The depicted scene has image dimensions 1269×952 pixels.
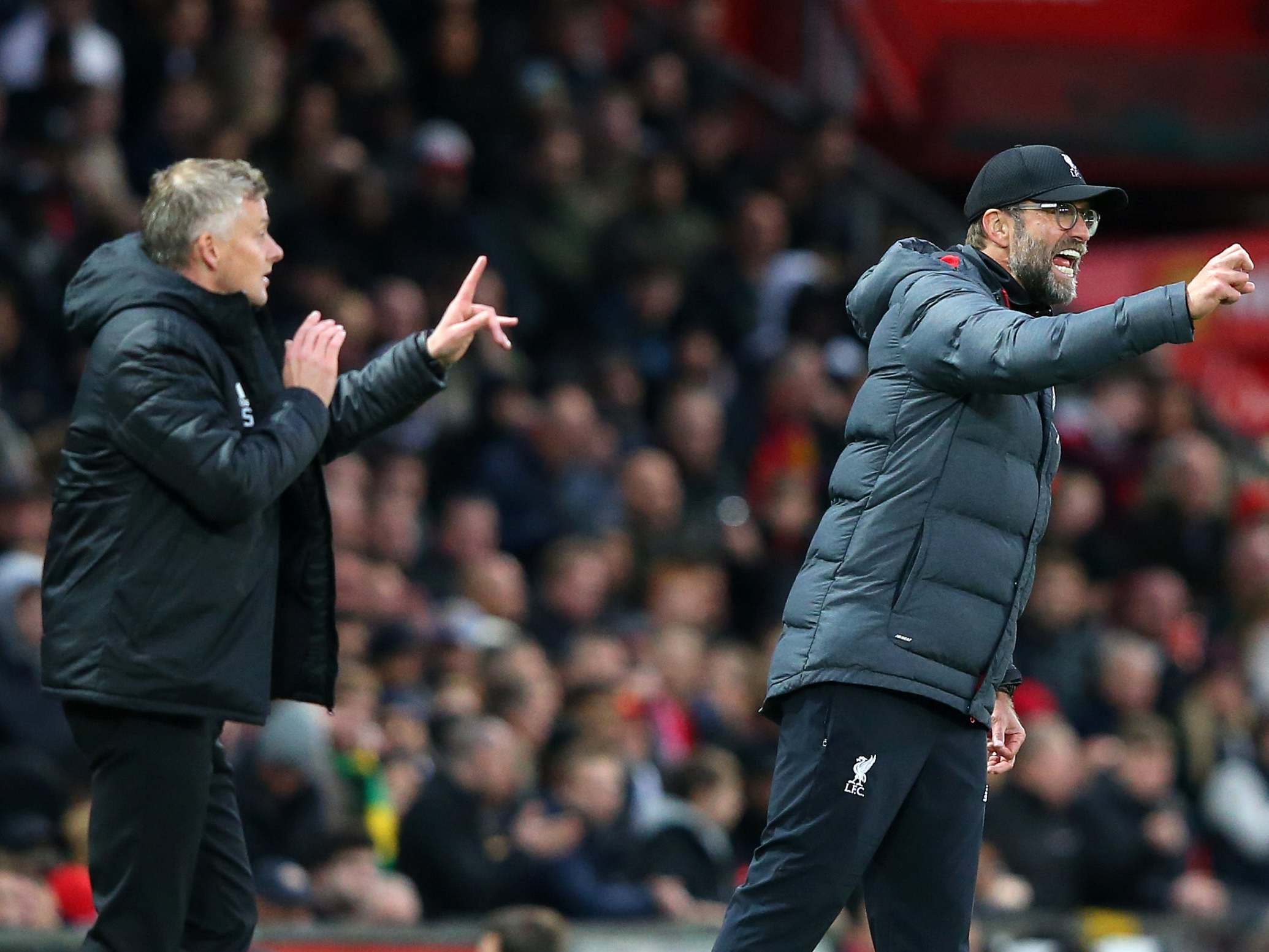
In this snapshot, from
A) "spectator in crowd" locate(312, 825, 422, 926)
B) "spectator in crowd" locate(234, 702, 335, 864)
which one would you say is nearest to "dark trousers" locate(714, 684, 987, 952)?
"spectator in crowd" locate(312, 825, 422, 926)

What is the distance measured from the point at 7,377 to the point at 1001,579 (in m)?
5.88

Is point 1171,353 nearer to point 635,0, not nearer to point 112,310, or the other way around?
point 635,0

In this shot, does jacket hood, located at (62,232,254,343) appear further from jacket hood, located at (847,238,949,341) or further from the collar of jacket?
the collar of jacket

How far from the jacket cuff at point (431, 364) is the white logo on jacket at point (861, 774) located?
134 cm

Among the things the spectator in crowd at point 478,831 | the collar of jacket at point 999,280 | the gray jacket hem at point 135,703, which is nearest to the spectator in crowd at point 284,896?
the spectator in crowd at point 478,831

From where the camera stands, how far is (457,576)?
31.7 feet

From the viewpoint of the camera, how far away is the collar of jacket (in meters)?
4.38

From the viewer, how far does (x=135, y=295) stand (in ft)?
14.7

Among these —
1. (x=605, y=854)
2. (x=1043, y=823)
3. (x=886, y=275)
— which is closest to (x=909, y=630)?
(x=886, y=275)

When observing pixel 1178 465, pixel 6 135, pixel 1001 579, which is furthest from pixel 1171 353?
pixel 1001 579

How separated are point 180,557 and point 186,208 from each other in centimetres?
73

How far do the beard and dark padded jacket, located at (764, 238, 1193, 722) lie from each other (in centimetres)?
9

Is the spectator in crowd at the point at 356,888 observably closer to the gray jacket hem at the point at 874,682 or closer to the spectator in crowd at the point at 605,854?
the spectator in crowd at the point at 605,854

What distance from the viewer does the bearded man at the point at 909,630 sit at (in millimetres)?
4172
